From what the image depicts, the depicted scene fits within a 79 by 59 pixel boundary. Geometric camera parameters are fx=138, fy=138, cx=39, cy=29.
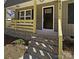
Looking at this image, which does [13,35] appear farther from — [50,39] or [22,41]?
[50,39]

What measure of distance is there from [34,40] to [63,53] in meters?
0.53

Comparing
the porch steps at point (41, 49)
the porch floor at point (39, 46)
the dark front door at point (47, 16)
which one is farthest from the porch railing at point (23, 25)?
the dark front door at point (47, 16)

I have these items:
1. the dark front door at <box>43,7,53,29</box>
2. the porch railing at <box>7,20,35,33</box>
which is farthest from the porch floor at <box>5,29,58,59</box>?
the dark front door at <box>43,7,53,29</box>

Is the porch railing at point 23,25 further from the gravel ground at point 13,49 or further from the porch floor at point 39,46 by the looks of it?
the gravel ground at point 13,49

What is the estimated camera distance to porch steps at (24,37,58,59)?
2.13 metres

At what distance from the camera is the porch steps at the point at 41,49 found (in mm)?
2133

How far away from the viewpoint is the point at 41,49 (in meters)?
2.23

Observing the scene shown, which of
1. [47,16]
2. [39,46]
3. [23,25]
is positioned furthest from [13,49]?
[47,16]

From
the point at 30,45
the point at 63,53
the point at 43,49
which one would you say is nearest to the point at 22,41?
the point at 30,45

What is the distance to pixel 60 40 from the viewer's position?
2.25m

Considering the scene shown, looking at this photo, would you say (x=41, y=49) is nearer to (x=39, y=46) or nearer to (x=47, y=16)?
(x=39, y=46)

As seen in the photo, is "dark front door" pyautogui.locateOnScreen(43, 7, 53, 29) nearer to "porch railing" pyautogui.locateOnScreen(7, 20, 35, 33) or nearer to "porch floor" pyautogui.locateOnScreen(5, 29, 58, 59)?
"porch railing" pyautogui.locateOnScreen(7, 20, 35, 33)
